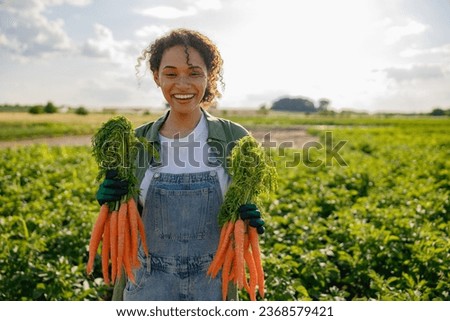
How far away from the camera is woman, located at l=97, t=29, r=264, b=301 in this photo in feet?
6.50

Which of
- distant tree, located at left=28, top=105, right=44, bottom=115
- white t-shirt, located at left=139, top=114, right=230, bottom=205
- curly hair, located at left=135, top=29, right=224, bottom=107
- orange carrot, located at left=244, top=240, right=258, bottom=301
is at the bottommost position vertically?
orange carrot, located at left=244, top=240, right=258, bottom=301

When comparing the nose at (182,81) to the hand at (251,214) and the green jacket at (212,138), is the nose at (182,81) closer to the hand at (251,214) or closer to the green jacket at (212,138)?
the green jacket at (212,138)

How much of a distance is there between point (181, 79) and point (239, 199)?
1.86ft

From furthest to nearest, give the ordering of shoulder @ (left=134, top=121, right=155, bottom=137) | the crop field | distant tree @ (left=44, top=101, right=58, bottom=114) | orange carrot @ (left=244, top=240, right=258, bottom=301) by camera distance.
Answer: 1. distant tree @ (left=44, top=101, right=58, bottom=114)
2. the crop field
3. orange carrot @ (left=244, top=240, right=258, bottom=301)
4. shoulder @ (left=134, top=121, right=155, bottom=137)

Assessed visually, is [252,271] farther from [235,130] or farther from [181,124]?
[181,124]

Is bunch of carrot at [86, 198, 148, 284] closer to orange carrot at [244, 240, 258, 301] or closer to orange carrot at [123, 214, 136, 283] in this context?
orange carrot at [123, 214, 136, 283]

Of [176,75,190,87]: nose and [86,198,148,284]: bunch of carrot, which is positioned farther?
[86,198,148,284]: bunch of carrot

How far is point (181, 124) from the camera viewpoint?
2088mm

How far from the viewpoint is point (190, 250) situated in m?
2.03

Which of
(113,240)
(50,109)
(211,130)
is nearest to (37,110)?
(50,109)

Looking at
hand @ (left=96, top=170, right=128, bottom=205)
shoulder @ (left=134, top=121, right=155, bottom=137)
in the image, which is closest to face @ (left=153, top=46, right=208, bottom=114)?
shoulder @ (left=134, top=121, right=155, bottom=137)

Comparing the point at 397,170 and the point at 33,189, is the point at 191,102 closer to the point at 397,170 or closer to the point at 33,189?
the point at 33,189
